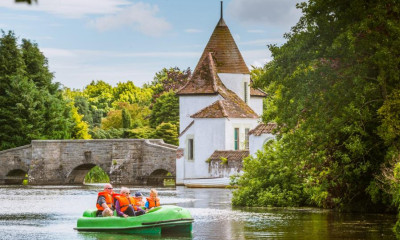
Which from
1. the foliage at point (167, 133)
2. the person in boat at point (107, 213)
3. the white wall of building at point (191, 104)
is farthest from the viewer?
the foliage at point (167, 133)

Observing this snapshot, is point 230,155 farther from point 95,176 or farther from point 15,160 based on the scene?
point 95,176

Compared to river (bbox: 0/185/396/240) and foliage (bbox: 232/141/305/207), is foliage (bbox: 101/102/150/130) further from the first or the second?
river (bbox: 0/185/396/240)

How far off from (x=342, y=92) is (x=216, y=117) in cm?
3156

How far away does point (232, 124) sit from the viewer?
60.7m

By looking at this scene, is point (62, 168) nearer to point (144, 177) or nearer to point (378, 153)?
point (144, 177)

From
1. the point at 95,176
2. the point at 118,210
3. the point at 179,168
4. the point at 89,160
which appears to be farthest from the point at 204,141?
the point at 118,210

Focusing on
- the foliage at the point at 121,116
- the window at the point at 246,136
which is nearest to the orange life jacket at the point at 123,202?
the window at the point at 246,136

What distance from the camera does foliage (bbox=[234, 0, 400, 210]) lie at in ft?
91.6

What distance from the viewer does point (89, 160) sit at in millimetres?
67375

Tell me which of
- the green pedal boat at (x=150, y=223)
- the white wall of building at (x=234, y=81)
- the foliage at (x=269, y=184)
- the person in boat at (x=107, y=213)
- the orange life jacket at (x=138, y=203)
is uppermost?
the white wall of building at (x=234, y=81)

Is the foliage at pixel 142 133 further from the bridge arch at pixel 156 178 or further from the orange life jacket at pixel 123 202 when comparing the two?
the orange life jacket at pixel 123 202

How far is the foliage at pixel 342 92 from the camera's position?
27906 mm

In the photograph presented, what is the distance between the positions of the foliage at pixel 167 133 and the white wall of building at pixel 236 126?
17797mm

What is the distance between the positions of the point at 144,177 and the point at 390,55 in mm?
39982
